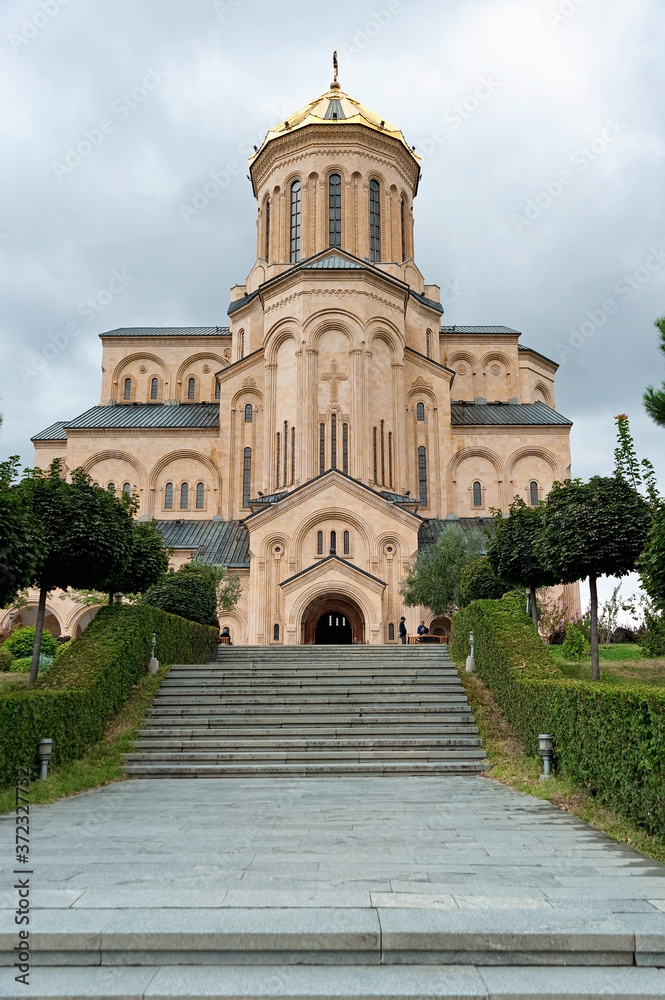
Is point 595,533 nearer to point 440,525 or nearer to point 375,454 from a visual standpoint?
point 375,454

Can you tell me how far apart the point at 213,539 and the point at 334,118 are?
21334 mm

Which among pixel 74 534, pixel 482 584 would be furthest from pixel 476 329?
pixel 74 534

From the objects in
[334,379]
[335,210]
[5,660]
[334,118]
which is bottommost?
[5,660]

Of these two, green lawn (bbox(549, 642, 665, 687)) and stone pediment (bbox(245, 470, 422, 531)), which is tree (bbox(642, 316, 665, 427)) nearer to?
green lawn (bbox(549, 642, 665, 687))

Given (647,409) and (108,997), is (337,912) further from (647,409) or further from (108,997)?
(647,409)

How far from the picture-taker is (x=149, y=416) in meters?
39.1

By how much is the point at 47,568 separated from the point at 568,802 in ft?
A: 29.8

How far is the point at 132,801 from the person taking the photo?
29.9 ft

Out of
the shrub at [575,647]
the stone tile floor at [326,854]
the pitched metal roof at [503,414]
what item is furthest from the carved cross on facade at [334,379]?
the stone tile floor at [326,854]

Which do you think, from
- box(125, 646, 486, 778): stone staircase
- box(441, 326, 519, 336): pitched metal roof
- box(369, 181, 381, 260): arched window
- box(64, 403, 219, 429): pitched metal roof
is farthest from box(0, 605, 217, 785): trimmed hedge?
box(441, 326, 519, 336): pitched metal roof

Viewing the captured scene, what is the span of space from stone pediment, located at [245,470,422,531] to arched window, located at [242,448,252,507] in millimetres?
7518

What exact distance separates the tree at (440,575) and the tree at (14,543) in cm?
1560

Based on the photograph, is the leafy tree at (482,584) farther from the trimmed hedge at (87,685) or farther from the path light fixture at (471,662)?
the trimmed hedge at (87,685)

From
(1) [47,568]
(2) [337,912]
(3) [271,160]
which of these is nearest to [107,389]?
(3) [271,160]
